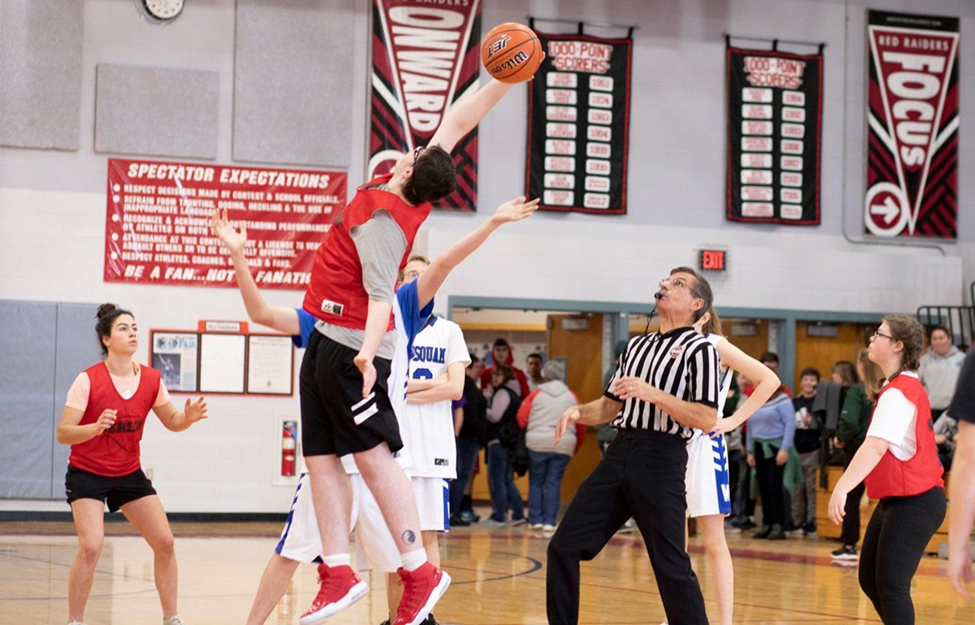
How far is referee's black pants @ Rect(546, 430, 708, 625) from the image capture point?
17.2 ft

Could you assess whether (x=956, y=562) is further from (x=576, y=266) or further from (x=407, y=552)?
(x=576, y=266)

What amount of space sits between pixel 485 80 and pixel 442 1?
1.06 metres

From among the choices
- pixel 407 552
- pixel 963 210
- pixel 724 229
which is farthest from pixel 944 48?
pixel 407 552

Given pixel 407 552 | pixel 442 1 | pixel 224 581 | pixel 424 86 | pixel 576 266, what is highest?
pixel 442 1

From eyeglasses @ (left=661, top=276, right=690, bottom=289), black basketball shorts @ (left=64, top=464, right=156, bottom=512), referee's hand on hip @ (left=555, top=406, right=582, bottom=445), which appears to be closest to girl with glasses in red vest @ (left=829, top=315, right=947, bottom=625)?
eyeglasses @ (left=661, top=276, right=690, bottom=289)

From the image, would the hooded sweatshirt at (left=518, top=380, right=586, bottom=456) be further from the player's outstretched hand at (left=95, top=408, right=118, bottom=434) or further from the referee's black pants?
the referee's black pants

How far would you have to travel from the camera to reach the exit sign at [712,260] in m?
15.7

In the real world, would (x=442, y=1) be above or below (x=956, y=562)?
above

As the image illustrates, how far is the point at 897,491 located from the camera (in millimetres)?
5480

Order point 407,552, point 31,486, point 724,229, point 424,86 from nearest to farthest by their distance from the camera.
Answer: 1. point 407,552
2. point 31,486
3. point 424,86
4. point 724,229

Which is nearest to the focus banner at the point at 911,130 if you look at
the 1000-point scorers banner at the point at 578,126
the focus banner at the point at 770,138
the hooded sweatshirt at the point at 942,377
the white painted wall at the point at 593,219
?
the white painted wall at the point at 593,219

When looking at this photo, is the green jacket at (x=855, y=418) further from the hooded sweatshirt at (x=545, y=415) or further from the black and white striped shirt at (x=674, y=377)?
the black and white striped shirt at (x=674, y=377)

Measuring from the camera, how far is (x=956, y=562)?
10.7 ft

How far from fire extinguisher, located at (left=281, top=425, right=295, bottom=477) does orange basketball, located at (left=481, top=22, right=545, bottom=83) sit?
31.3 ft
